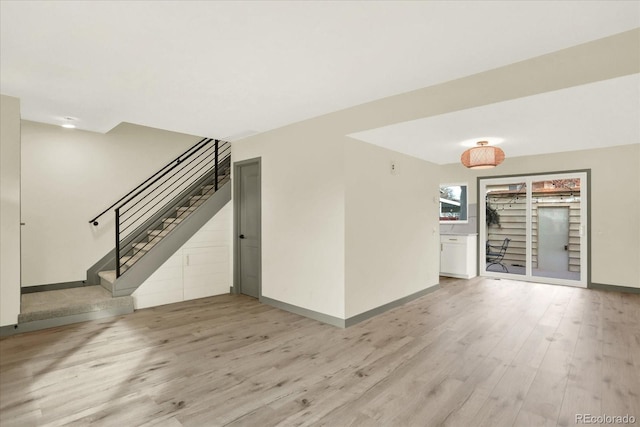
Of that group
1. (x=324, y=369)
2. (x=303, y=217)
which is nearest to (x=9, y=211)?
(x=303, y=217)

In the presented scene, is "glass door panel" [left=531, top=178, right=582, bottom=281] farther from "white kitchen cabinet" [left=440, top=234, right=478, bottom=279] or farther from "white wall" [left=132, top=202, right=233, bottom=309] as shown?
"white wall" [left=132, top=202, right=233, bottom=309]

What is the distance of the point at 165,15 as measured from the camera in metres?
2.05

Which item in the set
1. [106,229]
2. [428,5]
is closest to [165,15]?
[428,5]

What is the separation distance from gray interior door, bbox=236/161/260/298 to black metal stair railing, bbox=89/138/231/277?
0.50 meters

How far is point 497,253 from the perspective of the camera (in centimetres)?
688

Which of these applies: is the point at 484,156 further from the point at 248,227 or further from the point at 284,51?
the point at 248,227

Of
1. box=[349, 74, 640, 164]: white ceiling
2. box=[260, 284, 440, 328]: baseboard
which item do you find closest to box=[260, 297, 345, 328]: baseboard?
box=[260, 284, 440, 328]: baseboard

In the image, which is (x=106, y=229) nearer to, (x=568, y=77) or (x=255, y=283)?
(x=255, y=283)

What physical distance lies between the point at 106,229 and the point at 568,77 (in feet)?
20.3

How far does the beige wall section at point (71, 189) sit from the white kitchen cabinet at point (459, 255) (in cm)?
604

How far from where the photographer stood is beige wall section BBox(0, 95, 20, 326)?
11.2 feet

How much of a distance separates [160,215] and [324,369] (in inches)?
168

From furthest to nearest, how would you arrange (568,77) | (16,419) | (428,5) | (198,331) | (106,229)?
1. (106,229)
2. (198,331)
3. (568,77)
4. (16,419)
5. (428,5)

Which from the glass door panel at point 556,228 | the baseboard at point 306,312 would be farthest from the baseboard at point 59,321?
the glass door panel at point 556,228
